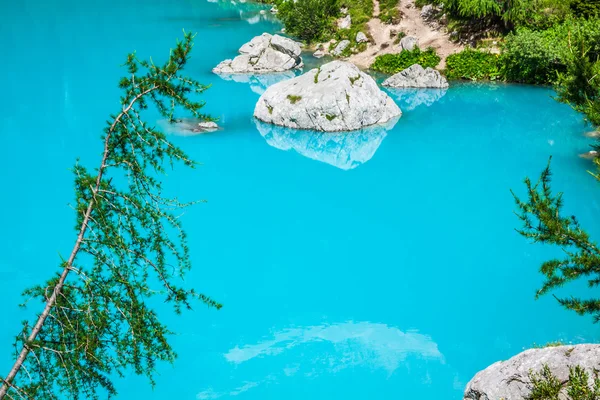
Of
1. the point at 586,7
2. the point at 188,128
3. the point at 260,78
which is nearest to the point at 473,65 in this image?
the point at 586,7

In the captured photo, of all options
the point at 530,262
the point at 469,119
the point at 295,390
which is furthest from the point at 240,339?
the point at 469,119

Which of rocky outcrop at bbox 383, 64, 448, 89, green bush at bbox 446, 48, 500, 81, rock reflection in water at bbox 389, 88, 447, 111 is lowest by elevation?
A: rock reflection in water at bbox 389, 88, 447, 111

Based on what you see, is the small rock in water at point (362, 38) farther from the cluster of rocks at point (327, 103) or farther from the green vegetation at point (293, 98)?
the green vegetation at point (293, 98)

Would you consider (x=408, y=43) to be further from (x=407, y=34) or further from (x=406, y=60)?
(x=407, y=34)

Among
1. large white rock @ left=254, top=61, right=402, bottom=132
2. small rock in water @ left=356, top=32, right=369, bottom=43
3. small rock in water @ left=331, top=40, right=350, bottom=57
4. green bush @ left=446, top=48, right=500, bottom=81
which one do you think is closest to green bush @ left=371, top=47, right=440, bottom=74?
green bush @ left=446, top=48, right=500, bottom=81

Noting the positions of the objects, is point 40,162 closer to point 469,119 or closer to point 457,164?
point 457,164

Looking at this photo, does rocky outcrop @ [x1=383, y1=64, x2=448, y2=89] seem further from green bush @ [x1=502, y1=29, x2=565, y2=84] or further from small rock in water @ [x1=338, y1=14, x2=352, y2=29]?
small rock in water @ [x1=338, y1=14, x2=352, y2=29]

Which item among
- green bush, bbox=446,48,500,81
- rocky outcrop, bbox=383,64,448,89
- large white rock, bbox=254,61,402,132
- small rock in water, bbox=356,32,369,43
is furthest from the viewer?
small rock in water, bbox=356,32,369,43
